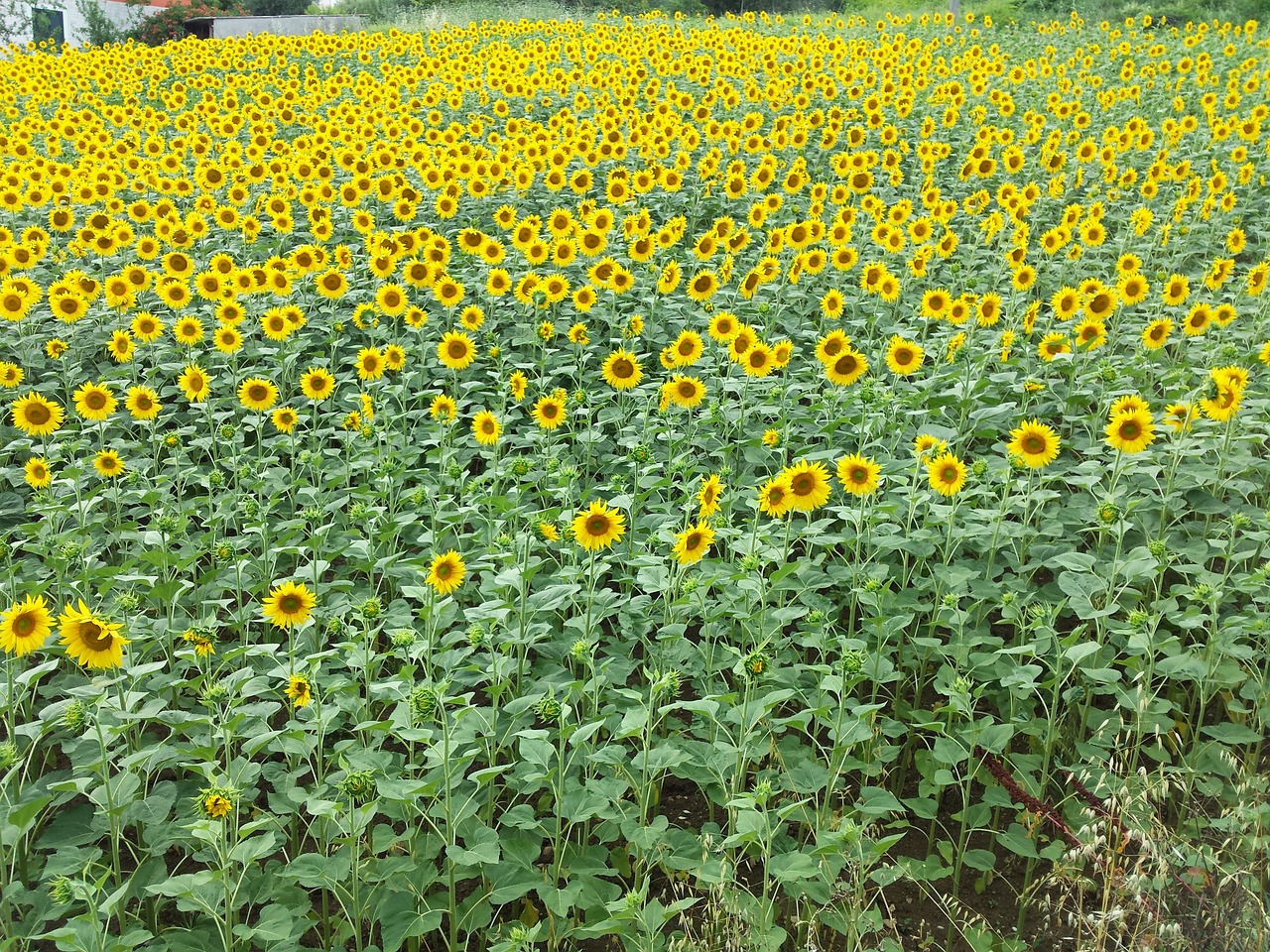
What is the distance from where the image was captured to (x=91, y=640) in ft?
9.37

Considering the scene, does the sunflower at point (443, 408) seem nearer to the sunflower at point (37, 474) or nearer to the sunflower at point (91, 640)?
the sunflower at point (37, 474)

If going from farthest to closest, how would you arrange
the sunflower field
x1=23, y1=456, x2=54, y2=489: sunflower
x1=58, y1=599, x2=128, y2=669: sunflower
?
x1=23, y1=456, x2=54, y2=489: sunflower → the sunflower field → x1=58, y1=599, x2=128, y2=669: sunflower

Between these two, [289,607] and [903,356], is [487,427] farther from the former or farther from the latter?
[903,356]

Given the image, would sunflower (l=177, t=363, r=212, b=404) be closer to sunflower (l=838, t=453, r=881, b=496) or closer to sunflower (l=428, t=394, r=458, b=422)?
sunflower (l=428, t=394, r=458, b=422)

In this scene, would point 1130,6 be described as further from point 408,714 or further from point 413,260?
point 408,714

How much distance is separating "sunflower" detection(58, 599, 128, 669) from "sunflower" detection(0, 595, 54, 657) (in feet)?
0.26

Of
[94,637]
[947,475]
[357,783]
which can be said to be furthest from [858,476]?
[94,637]

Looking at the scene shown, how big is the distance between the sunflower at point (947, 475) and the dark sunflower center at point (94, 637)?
9.27 ft

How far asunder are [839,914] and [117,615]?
A: 284 centimetres

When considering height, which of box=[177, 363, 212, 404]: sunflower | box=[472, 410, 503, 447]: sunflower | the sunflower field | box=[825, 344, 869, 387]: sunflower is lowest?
the sunflower field

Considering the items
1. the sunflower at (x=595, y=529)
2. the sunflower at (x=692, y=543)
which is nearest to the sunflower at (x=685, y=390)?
the sunflower at (x=595, y=529)

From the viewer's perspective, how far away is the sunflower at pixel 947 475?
361 centimetres

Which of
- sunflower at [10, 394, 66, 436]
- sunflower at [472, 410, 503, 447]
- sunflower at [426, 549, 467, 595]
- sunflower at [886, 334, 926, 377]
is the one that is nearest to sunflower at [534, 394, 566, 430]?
sunflower at [472, 410, 503, 447]

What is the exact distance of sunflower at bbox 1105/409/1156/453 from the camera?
368cm
